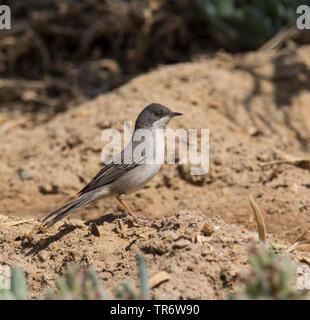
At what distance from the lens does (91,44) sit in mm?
10883

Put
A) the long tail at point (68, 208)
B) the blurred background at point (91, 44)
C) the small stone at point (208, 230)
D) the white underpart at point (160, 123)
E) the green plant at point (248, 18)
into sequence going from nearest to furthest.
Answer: the small stone at point (208, 230) < the long tail at point (68, 208) < the white underpart at point (160, 123) < the green plant at point (248, 18) < the blurred background at point (91, 44)

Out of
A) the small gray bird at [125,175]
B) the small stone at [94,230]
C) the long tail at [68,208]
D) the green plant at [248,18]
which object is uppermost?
the green plant at [248,18]

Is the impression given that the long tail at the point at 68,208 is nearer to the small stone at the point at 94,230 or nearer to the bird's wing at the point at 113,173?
the bird's wing at the point at 113,173

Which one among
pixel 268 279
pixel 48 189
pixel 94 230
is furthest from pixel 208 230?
pixel 48 189

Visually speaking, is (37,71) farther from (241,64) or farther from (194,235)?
(194,235)

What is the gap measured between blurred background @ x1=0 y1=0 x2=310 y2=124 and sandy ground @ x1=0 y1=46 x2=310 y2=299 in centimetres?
94

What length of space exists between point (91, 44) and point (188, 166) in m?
5.29

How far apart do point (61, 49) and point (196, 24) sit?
3014 mm

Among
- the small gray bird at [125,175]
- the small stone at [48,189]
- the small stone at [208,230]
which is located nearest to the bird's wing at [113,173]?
the small gray bird at [125,175]

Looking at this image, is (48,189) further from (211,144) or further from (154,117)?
(211,144)

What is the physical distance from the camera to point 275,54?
880cm

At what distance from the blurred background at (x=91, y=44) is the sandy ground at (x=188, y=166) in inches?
37.0

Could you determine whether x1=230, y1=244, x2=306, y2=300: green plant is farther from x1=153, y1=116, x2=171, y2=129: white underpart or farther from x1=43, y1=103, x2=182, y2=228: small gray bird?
x1=153, y1=116, x2=171, y2=129: white underpart

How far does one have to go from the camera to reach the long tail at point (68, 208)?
15.6ft
